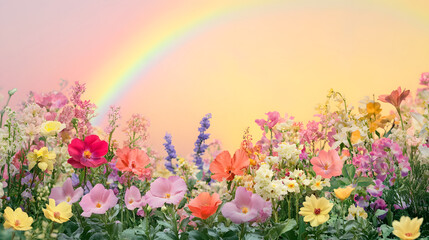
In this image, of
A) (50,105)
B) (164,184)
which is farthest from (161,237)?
(50,105)

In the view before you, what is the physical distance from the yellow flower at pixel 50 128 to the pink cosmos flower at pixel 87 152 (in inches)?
12.0

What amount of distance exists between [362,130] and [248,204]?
97 cm

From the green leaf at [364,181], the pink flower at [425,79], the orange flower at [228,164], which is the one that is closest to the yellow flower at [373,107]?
the pink flower at [425,79]

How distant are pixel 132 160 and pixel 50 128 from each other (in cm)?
60

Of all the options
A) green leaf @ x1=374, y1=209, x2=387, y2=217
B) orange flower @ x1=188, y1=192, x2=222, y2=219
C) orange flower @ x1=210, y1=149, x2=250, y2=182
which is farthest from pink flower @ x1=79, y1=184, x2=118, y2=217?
green leaf @ x1=374, y1=209, x2=387, y2=217

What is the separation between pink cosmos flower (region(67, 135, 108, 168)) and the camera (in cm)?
222

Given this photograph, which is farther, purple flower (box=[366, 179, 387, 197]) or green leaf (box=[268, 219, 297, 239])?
purple flower (box=[366, 179, 387, 197])

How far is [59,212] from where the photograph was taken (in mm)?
1956

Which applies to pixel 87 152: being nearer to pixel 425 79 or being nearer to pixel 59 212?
pixel 59 212

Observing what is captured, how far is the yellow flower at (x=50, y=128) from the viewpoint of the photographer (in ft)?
8.12

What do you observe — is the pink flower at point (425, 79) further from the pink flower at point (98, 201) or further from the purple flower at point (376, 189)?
the pink flower at point (98, 201)

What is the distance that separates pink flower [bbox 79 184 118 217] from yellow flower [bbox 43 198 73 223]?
0.06 m

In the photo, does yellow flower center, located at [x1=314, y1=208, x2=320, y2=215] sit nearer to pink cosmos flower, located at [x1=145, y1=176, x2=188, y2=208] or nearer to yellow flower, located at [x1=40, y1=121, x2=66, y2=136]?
pink cosmos flower, located at [x1=145, y1=176, x2=188, y2=208]

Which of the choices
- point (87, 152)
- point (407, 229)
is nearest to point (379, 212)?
point (407, 229)
